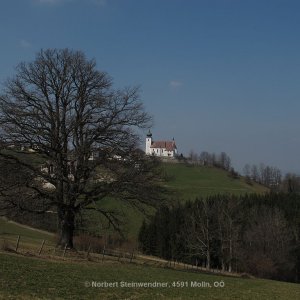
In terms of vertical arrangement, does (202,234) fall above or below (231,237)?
above

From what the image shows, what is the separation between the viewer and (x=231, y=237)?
7650cm

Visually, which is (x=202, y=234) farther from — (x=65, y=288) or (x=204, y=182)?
(x=65, y=288)

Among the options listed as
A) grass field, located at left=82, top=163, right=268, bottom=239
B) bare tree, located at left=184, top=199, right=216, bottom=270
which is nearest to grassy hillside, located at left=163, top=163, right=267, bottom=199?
grass field, located at left=82, top=163, right=268, bottom=239

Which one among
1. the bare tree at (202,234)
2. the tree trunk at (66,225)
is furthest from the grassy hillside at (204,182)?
the tree trunk at (66,225)

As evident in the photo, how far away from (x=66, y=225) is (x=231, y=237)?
165 feet

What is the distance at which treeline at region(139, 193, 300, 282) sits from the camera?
7650 centimetres

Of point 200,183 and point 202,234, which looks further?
point 200,183

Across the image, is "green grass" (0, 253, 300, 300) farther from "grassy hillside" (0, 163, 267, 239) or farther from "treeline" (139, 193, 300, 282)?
"grassy hillside" (0, 163, 267, 239)

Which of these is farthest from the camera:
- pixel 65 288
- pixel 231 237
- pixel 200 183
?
pixel 200 183

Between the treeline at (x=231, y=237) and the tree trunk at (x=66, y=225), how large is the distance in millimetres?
38587

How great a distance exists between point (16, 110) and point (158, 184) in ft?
32.5

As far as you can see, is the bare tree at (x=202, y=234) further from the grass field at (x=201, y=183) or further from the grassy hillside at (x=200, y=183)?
the grass field at (x=201, y=183)

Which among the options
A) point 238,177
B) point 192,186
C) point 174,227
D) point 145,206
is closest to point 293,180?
point 238,177

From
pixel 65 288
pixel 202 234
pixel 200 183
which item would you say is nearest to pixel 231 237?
pixel 202 234
